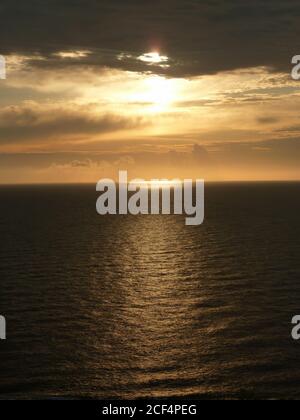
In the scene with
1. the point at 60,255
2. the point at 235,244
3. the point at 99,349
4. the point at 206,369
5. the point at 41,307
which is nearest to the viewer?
the point at 206,369

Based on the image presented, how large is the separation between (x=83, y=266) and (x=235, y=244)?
46.3 m

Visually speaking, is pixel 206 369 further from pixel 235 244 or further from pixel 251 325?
pixel 235 244

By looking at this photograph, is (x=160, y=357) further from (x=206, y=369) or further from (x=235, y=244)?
(x=235, y=244)

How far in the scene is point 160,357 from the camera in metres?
62.3

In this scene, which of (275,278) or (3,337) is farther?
(275,278)

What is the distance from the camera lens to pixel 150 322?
2904 inches

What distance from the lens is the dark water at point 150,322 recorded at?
56000mm

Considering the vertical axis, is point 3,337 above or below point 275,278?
below

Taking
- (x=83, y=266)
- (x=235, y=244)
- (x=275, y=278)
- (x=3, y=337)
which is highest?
(x=235, y=244)

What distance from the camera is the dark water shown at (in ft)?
184
